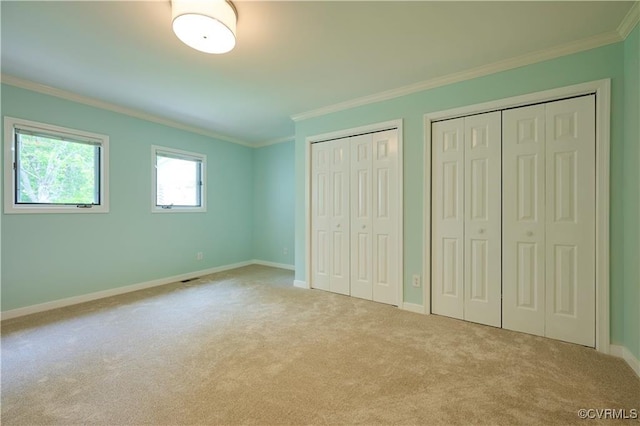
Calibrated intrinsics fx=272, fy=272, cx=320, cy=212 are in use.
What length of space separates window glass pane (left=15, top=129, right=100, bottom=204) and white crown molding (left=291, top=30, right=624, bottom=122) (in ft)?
10.2

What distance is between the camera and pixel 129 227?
3875 mm

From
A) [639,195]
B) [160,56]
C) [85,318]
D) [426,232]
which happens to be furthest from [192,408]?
[639,195]

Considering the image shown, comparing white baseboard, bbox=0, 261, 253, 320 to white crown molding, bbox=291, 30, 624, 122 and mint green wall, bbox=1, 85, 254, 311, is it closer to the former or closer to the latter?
mint green wall, bbox=1, 85, 254, 311

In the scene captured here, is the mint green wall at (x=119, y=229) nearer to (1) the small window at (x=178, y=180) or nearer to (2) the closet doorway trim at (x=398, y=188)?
(1) the small window at (x=178, y=180)

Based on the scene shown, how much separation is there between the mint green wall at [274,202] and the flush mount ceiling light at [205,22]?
329cm

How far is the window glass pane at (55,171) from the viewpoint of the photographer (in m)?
3.02

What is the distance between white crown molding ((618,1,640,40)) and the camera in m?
1.86

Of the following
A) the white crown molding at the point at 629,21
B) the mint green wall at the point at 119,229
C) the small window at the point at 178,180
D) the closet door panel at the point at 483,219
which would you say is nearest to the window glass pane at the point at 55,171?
the mint green wall at the point at 119,229

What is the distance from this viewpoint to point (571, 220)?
2.35 meters

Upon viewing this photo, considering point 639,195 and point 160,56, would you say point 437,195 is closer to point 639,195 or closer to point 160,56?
point 639,195

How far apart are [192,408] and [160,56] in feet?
9.10

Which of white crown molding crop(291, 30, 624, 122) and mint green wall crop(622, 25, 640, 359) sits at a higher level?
white crown molding crop(291, 30, 624, 122)

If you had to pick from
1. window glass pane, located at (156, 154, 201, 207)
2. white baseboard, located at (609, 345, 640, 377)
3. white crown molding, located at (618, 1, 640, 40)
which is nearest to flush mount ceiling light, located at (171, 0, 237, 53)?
white crown molding, located at (618, 1, 640, 40)

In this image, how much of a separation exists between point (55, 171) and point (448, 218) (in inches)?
180
